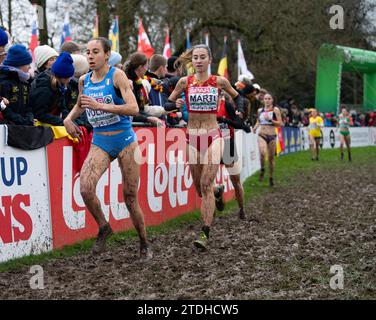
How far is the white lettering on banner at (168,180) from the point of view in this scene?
1010 centimetres

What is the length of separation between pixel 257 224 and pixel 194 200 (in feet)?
6.53

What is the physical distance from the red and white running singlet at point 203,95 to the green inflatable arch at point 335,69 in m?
24.7

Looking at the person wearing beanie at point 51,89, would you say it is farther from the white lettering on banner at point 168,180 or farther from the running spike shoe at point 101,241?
the white lettering on banner at point 168,180

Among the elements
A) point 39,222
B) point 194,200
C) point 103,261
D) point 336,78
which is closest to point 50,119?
point 39,222

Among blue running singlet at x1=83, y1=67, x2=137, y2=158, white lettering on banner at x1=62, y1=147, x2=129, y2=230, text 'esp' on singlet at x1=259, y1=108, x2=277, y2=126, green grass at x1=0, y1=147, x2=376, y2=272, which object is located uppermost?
blue running singlet at x1=83, y1=67, x2=137, y2=158

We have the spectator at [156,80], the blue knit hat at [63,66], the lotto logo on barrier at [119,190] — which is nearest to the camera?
the blue knit hat at [63,66]

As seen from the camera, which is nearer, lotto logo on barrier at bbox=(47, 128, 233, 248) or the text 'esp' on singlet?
lotto logo on barrier at bbox=(47, 128, 233, 248)

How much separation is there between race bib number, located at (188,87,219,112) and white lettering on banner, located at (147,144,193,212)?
1.53 m

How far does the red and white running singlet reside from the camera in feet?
28.3

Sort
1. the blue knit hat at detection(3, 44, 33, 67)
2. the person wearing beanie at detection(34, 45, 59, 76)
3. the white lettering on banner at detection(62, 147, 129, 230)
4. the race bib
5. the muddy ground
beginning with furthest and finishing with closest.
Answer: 1. the race bib
2. the person wearing beanie at detection(34, 45, 59, 76)
3. the white lettering on banner at detection(62, 147, 129, 230)
4. the blue knit hat at detection(3, 44, 33, 67)
5. the muddy ground

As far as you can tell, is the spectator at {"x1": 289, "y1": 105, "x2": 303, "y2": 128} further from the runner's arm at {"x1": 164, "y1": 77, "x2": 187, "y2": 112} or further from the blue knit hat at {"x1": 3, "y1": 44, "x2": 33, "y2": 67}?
the blue knit hat at {"x1": 3, "y1": 44, "x2": 33, "y2": 67}

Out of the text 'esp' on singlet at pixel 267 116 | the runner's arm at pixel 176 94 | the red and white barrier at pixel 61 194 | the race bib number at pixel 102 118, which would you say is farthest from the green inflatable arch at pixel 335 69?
the race bib number at pixel 102 118

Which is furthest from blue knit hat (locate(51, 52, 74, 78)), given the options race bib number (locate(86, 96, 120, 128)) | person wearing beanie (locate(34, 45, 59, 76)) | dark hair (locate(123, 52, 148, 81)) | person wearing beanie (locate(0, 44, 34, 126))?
dark hair (locate(123, 52, 148, 81))
